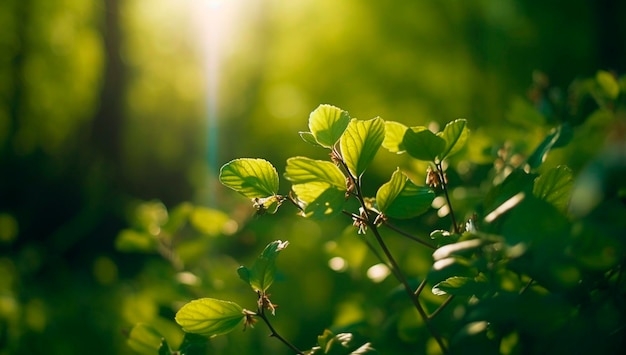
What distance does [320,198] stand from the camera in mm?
661

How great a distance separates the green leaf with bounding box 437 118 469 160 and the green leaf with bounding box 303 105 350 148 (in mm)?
129

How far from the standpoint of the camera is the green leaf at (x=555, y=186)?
0.60 m

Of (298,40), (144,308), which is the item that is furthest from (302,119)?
(144,308)

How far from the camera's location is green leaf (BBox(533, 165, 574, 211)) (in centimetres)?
60

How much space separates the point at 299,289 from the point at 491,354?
1514 millimetres

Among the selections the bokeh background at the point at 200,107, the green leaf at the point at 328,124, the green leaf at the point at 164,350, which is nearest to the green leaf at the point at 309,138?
the green leaf at the point at 328,124

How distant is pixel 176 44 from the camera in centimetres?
1316

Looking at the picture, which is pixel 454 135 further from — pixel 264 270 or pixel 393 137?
pixel 264 270

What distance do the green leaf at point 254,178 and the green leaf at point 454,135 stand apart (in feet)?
0.66

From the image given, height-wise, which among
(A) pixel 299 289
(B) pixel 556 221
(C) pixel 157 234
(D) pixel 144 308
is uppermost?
(B) pixel 556 221

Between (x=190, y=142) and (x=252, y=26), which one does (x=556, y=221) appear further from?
(x=252, y=26)

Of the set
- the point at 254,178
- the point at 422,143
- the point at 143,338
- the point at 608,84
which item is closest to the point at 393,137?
the point at 422,143

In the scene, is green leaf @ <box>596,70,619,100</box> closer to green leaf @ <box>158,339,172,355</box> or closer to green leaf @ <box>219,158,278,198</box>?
green leaf @ <box>219,158,278,198</box>

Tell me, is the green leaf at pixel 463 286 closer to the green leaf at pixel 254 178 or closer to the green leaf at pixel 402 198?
the green leaf at pixel 402 198
